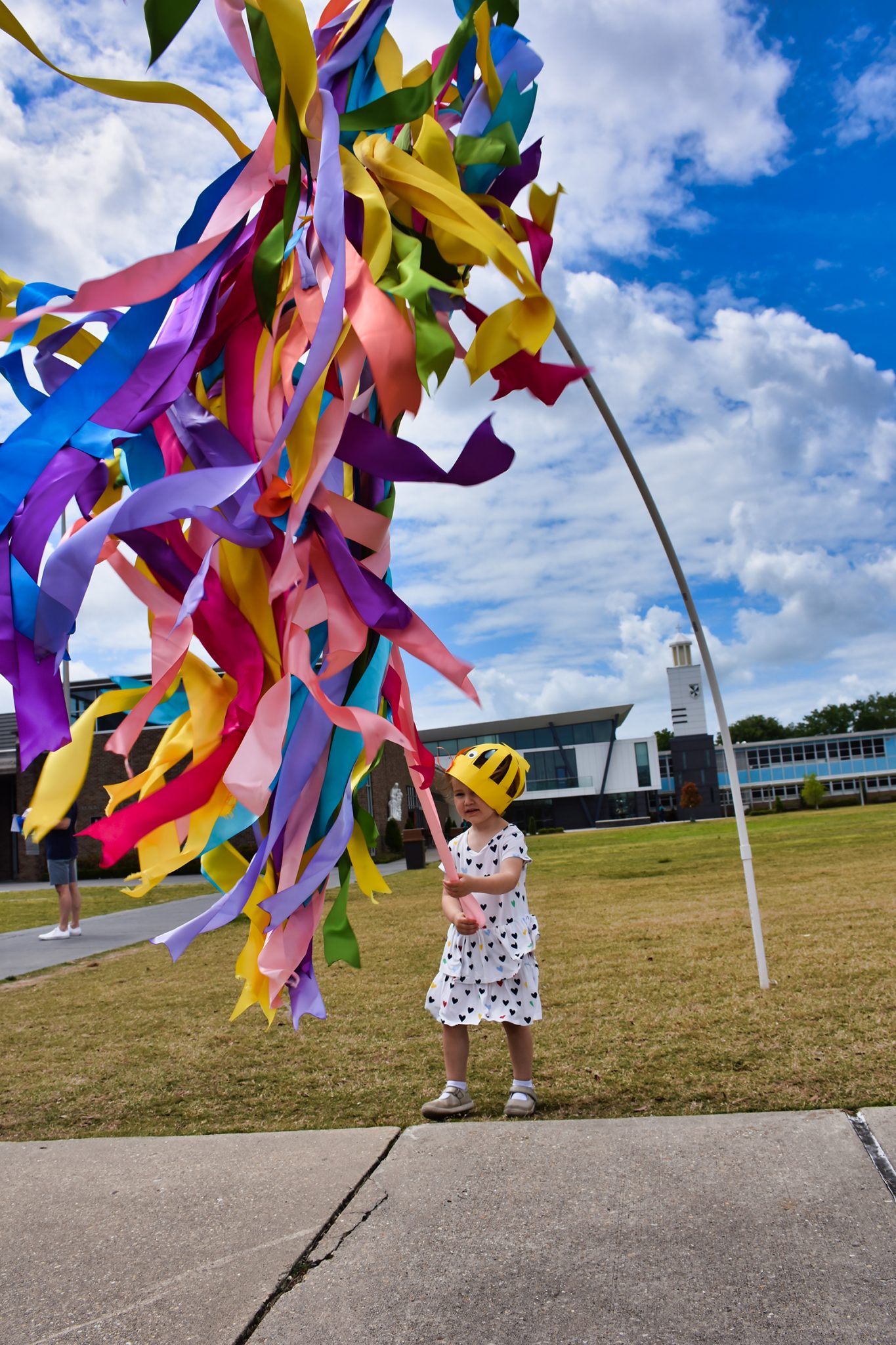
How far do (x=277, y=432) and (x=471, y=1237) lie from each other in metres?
1.93

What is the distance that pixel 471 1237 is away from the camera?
2336mm

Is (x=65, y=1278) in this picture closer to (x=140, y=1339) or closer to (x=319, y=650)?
(x=140, y=1339)

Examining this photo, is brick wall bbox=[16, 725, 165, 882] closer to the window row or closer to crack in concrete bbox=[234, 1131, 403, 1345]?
crack in concrete bbox=[234, 1131, 403, 1345]

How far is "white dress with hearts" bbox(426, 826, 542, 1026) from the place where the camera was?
3490 mm

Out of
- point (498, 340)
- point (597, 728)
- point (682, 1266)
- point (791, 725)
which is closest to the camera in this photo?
point (498, 340)

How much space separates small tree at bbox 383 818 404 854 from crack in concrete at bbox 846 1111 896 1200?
2329 centimetres

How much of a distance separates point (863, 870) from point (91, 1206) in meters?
10.9

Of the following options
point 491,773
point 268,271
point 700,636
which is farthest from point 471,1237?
point 700,636

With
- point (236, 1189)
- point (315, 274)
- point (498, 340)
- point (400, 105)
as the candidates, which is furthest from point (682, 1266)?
point (400, 105)

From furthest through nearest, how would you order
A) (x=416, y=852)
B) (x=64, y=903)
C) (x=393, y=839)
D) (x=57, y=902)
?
(x=393, y=839) < (x=416, y=852) < (x=57, y=902) < (x=64, y=903)

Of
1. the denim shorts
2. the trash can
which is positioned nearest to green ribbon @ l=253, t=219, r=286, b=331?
the denim shorts

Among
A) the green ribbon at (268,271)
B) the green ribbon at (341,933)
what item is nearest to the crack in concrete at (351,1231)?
the green ribbon at (341,933)

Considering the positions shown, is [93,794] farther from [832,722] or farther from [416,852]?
[832,722]

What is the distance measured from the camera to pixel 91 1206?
270 cm
